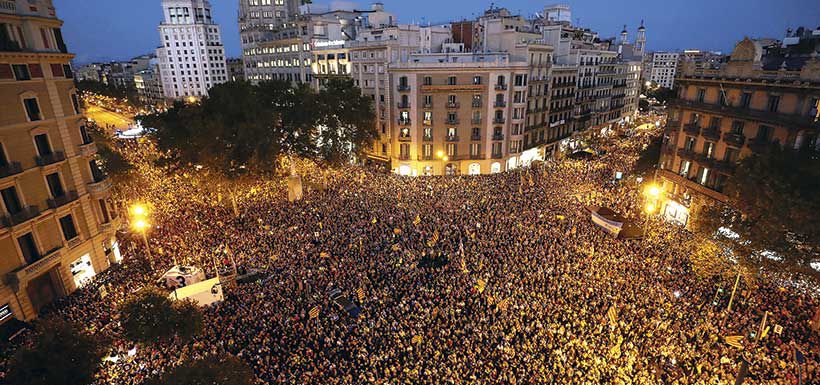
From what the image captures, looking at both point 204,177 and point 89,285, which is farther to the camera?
point 204,177

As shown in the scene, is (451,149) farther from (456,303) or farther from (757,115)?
(456,303)

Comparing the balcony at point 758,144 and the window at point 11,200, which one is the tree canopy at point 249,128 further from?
the balcony at point 758,144

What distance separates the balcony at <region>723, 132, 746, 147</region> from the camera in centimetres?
2869

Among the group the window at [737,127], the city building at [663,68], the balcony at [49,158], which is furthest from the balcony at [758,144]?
the city building at [663,68]

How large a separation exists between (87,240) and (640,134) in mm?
78629

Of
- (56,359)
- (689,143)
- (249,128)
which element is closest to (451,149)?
(689,143)

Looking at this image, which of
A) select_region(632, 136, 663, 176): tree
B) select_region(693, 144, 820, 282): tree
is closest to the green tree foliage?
select_region(693, 144, 820, 282): tree

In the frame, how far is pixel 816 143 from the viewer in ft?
80.7

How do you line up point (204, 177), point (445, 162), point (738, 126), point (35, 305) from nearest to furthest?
point (35, 305)
point (738, 126)
point (204, 177)
point (445, 162)

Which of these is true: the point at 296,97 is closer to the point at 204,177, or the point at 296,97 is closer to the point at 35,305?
the point at 204,177

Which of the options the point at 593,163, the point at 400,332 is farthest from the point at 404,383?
the point at 593,163

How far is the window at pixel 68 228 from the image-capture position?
23250 mm

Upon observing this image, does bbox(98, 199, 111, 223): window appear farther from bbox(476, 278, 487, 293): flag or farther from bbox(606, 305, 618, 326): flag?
bbox(606, 305, 618, 326): flag

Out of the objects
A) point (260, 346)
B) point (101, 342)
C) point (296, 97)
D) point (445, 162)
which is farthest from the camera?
point (445, 162)
